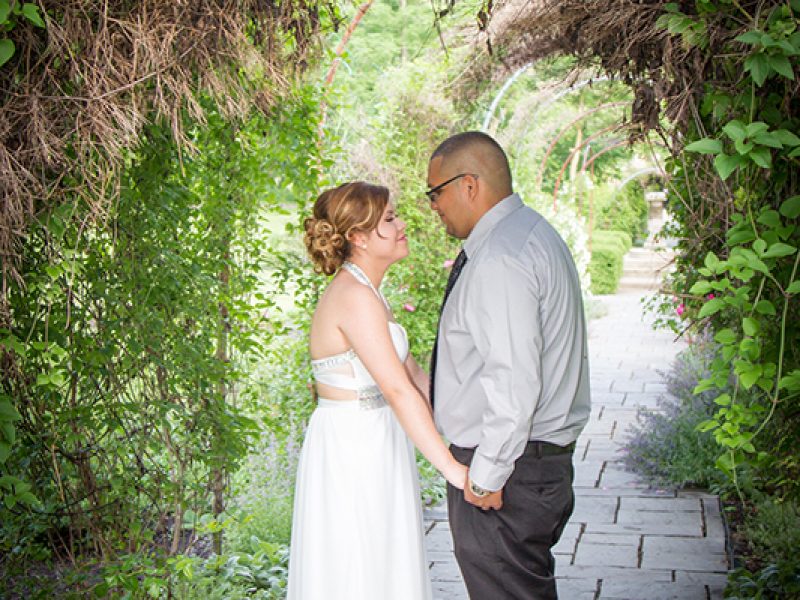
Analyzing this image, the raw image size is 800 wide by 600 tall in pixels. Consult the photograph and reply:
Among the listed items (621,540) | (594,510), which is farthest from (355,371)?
(594,510)

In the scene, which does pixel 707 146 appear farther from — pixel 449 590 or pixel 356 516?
pixel 449 590

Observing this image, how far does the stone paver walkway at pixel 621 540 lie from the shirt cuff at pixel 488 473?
6.38 feet

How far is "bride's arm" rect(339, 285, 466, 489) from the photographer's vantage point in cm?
299

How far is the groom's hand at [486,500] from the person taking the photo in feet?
9.30

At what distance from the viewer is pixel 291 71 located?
3.59 meters

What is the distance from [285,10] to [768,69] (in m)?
1.64

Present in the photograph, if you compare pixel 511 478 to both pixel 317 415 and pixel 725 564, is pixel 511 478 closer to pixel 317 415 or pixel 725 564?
pixel 317 415

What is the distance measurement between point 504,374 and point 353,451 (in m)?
0.73

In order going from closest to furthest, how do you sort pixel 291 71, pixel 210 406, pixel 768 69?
pixel 768 69, pixel 291 71, pixel 210 406

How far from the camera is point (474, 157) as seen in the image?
117 inches

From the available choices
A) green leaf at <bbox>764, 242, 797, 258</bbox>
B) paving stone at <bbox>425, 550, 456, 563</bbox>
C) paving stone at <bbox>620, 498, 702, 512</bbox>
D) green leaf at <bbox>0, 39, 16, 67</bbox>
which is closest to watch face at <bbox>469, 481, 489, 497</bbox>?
green leaf at <bbox>764, 242, 797, 258</bbox>

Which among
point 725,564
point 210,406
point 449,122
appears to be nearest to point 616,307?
point 449,122

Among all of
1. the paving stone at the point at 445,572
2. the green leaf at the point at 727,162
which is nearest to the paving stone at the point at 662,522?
A: the paving stone at the point at 445,572

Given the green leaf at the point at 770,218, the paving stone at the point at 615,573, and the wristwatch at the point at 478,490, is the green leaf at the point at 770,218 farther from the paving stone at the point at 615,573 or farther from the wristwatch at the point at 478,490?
the paving stone at the point at 615,573
